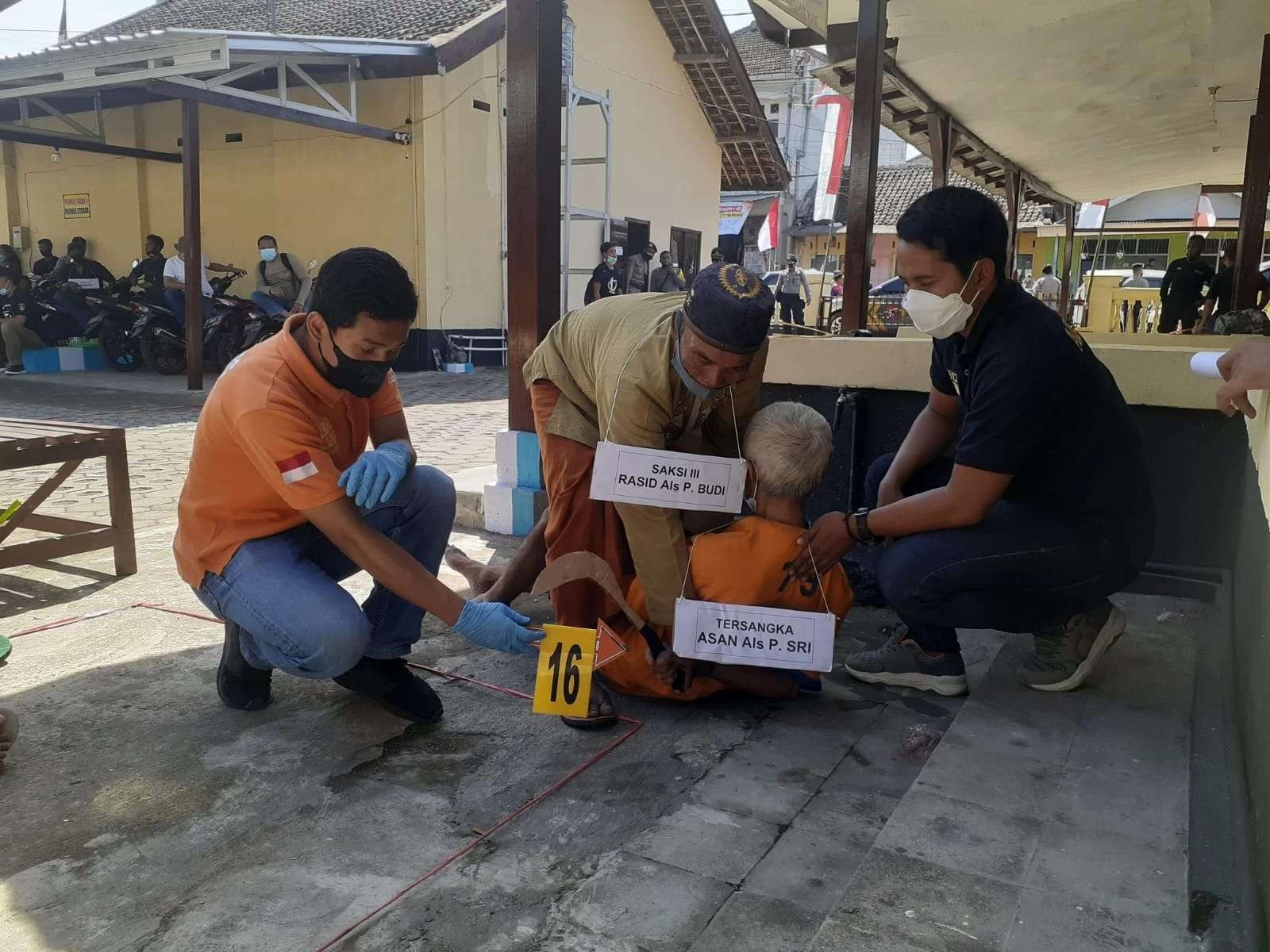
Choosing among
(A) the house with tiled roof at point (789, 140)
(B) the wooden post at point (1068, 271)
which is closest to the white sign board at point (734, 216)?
(A) the house with tiled roof at point (789, 140)

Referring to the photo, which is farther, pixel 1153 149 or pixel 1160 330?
pixel 1160 330

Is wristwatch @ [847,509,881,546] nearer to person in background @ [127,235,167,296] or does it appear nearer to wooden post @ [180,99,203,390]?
wooden post @ [180,99,203,390]

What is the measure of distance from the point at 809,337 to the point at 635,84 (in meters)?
13.6

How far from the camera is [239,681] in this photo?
2.49 m

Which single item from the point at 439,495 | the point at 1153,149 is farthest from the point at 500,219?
the point at 439,495

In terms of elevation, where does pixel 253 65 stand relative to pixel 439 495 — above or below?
above

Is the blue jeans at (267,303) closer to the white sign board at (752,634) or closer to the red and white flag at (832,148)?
the red and white flag at (832,148)

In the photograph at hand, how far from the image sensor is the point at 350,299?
6.95 feet

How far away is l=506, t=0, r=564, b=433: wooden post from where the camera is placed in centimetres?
390

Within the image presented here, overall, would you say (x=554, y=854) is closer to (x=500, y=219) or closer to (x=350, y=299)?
(x=350, y=299)

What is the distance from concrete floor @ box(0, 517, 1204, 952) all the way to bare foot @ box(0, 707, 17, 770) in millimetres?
58

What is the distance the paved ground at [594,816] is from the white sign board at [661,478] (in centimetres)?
61

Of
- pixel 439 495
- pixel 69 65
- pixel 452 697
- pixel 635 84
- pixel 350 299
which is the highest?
pixel 635 84

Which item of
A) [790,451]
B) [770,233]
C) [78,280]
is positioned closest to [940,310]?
[790,451]
